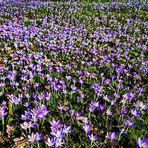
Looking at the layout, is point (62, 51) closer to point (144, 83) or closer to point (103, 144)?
point (144, 83)

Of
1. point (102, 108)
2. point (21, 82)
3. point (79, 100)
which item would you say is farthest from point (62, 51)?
point (102, 108)

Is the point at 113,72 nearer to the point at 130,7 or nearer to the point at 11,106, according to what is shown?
the point at 11,106

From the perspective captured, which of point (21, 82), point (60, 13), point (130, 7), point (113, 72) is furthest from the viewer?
point (130, 7)

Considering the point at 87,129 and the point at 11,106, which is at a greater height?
the point at 87,129

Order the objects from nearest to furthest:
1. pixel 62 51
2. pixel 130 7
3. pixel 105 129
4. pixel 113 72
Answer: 1. pixel 105 129
2. pixel 113 72
3. pixel 62 51
4. pixel 130 7

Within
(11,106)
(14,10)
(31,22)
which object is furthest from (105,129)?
(14,10)

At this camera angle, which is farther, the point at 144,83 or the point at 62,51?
the point at 62,51
